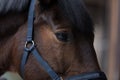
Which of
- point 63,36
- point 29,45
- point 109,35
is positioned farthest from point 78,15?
point 109,35

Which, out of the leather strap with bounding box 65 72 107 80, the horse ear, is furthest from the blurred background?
the leather strap with bounding box 65 72 107 80

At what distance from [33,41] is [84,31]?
0.96 feet

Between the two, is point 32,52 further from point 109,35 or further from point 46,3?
point 109,35

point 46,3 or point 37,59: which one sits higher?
point 46,3

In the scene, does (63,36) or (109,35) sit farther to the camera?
(109,35)

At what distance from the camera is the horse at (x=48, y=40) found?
245 cm

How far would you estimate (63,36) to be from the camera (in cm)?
246

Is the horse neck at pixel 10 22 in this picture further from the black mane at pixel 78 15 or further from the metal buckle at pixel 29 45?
the black mane at pixel 78 15

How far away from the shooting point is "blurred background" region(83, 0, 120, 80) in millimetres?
4504

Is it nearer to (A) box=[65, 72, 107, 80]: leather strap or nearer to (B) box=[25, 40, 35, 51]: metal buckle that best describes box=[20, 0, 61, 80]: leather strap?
(B) box=[25, 40, 35, 51]: metal buckle

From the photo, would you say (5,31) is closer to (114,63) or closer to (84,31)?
(84,31)

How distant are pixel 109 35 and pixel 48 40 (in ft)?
8.09

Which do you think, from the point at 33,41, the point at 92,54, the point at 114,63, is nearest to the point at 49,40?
the point at 33,41

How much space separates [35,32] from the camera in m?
2.54
